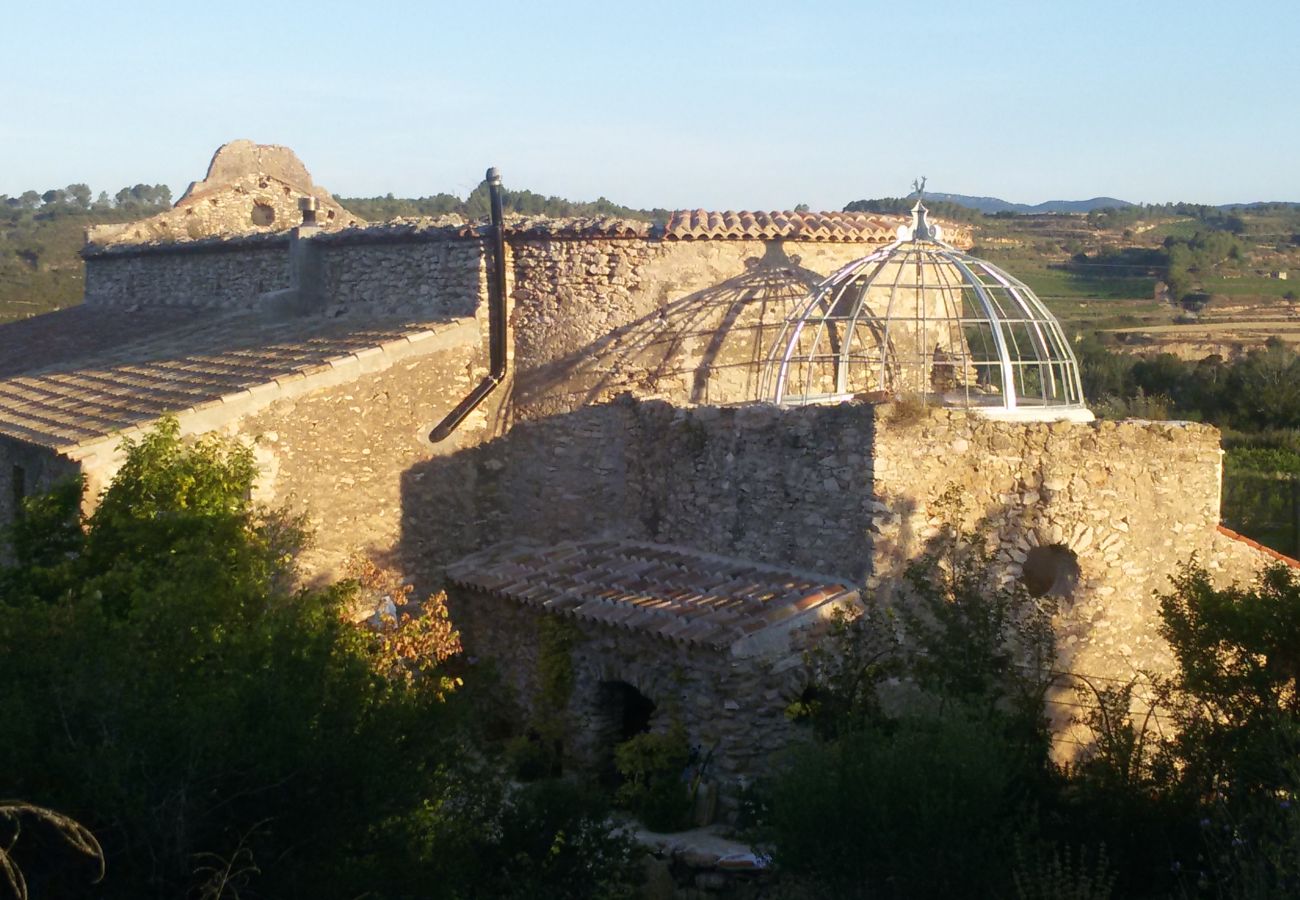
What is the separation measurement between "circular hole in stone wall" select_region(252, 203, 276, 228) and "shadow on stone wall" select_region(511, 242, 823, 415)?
1042cm

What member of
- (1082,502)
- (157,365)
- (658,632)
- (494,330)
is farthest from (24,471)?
(1082,502)

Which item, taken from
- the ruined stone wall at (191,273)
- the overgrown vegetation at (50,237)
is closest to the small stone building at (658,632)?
the ruined stone wall at (191,273)

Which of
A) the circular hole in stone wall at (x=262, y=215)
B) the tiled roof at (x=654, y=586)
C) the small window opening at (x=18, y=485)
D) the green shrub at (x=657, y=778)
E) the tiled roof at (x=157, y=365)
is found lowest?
the green shrub at (x=657, y=778)

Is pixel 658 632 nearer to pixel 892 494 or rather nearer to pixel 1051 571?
pixel 892 494

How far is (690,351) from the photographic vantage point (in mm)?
13227

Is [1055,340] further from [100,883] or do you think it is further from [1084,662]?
[100,883]

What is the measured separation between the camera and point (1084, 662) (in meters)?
11.8

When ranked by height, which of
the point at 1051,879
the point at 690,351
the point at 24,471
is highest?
the point at 690,351

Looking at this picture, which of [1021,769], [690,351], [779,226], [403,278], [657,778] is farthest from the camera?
[403,278]

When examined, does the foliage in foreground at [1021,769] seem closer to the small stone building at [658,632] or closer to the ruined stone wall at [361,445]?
the small stone building at [658,632]

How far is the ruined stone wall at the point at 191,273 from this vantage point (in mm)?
16469

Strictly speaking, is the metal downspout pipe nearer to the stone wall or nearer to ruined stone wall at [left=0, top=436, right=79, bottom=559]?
the stone wall

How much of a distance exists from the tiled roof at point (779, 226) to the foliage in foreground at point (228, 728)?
479 centimetres

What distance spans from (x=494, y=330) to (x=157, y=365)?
3791 mm
